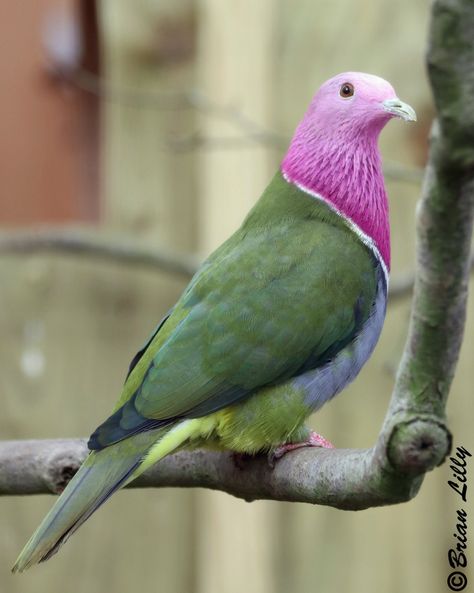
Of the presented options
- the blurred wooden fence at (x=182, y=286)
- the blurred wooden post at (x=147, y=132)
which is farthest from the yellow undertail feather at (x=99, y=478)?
the blurred wooden post at (x=147, y=132)

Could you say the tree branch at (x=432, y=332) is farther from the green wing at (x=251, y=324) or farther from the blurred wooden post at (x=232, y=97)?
the blurred wooden post at (x=232, y=97)

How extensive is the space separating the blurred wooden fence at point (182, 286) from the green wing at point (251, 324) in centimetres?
80

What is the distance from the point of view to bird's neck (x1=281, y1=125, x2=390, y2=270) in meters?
2.83

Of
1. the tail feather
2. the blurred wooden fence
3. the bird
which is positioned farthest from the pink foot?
the blurred wooden fence

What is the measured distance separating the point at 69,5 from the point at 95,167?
0.66m

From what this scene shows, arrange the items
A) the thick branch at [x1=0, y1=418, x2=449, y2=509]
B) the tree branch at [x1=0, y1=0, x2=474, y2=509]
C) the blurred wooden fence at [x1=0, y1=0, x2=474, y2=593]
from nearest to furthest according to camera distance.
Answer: the tree branch at [x1=0, y1=0, x2=474, y2=509] → the thick branch at [x1=0, y1=418, x2=449, y2=509] → the blurred wooden fence at [x1=0, y1=0, x2=474, y2=593]

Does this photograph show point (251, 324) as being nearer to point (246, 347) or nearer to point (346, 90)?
point (246, 347)

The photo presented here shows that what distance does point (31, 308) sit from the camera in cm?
376

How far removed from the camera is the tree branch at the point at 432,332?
1249mm

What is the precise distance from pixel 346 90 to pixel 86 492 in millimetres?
1263

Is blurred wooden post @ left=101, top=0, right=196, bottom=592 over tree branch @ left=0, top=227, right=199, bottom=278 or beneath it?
over

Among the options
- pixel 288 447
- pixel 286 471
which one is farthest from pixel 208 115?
pixel 286 471

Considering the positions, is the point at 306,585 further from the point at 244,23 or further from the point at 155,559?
the point at 244,23

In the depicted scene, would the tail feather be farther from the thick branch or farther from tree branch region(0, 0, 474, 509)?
tree branch region(0, 0, 474, 509)
